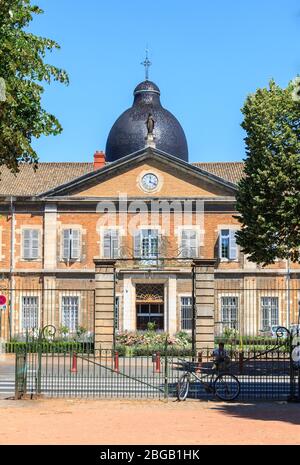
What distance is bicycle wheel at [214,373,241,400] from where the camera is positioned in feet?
61.1

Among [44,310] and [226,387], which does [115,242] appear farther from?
[226,387]

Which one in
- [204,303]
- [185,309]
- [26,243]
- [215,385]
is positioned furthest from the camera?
[26,243]

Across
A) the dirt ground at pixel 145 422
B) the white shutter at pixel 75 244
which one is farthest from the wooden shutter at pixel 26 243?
the dirt ground at pixel 145 422

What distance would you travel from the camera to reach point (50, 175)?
46.5m

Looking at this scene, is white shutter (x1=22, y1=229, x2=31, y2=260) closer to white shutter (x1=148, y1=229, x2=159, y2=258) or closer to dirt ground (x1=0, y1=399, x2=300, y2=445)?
white shutter (x1=148, y1=229, x2=159, y2=258)

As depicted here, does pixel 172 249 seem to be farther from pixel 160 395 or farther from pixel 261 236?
pixel 160 395

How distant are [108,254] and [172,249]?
336 centimetres

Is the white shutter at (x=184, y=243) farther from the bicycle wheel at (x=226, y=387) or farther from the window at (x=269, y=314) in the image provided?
the bicycle wheel at (x=226, y=387)

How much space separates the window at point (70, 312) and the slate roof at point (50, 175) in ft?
20.0

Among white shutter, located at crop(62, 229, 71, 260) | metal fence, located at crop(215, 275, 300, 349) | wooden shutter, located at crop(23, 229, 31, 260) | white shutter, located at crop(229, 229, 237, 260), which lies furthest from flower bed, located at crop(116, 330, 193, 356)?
wooden shutter, located at crop(23, 229, 31, 260)

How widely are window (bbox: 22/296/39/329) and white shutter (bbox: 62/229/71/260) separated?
2.92m

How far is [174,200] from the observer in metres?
42.9

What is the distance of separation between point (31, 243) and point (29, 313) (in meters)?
3.71

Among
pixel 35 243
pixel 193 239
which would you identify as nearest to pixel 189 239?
pixel 193 239
